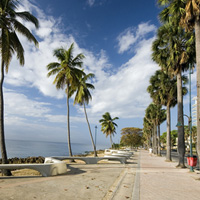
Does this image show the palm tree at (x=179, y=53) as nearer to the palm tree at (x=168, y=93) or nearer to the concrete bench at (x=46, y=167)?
the palm tree at (x=168, y=93)

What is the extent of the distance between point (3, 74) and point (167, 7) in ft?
43.7

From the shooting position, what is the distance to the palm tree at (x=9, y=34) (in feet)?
29.8

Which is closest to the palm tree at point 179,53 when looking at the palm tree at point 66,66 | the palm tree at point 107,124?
the palm tree at point 66,66

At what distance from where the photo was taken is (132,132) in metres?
63.0

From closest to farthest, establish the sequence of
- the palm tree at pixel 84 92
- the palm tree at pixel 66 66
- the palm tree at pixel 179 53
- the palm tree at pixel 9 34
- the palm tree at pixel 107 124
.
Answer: the palm tree at pixel 9 34, the palm tree at pixel 179 53, the palm tree at pixel 66 66, the palm tree at pixel 84 92, the palm tree at pixel 107 124

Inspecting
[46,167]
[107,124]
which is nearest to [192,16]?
[46,167]

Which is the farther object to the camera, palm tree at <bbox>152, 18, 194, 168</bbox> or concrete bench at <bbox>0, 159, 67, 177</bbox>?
palm tree at <bbox>152, 18, 194, 168</bbox>

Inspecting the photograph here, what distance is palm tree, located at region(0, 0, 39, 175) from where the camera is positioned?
9085 millimetres

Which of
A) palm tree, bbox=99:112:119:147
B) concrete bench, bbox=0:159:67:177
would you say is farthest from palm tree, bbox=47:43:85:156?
palm tree, bbox=99:112:119:147

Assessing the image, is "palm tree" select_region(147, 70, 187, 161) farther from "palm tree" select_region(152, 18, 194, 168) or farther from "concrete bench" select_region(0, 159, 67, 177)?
"concrete bench" select_region(0, 159, 67, 177)

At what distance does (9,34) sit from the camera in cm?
973

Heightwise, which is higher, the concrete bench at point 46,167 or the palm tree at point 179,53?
the palm tree at point 179,53

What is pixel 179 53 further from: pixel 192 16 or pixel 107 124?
pixel 107 124

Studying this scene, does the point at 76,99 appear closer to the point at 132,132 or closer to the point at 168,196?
the point at 168,196
